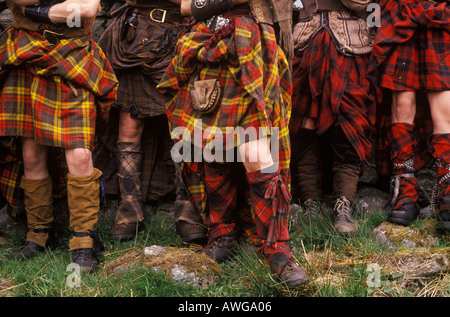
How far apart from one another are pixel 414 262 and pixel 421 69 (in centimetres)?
129

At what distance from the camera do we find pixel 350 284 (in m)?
2.32

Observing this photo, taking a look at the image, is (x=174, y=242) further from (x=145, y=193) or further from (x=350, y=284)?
(x=350, y=284)

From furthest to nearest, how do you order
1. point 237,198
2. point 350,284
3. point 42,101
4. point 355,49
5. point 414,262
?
point 355,49 < point 237,198 < point 42,101 < point 414,262 < point 350,284

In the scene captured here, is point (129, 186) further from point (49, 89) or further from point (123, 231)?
point (49, 89)

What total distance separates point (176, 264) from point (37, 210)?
1095 millimetres

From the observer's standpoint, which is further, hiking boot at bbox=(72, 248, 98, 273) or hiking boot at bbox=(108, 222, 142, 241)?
hiking boot at bbox=(108, 222, 142, 241)

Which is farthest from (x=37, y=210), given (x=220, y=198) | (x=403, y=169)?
(x=403, y=169)

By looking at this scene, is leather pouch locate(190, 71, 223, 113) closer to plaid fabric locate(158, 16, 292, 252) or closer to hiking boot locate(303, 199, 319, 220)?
plaid fabric locate(158, 16, 292, 252)

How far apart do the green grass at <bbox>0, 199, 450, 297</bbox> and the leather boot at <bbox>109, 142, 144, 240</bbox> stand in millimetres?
325

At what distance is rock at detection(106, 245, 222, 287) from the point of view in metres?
2.49

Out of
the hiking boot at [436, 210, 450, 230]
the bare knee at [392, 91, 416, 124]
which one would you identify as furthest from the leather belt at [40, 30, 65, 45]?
the hiking boot at [436, 210, 450, 230]

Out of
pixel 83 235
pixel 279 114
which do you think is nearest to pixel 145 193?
pixel 83 235

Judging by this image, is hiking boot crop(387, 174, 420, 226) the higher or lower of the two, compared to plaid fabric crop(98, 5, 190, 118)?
lower

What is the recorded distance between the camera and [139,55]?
326 centimetres
